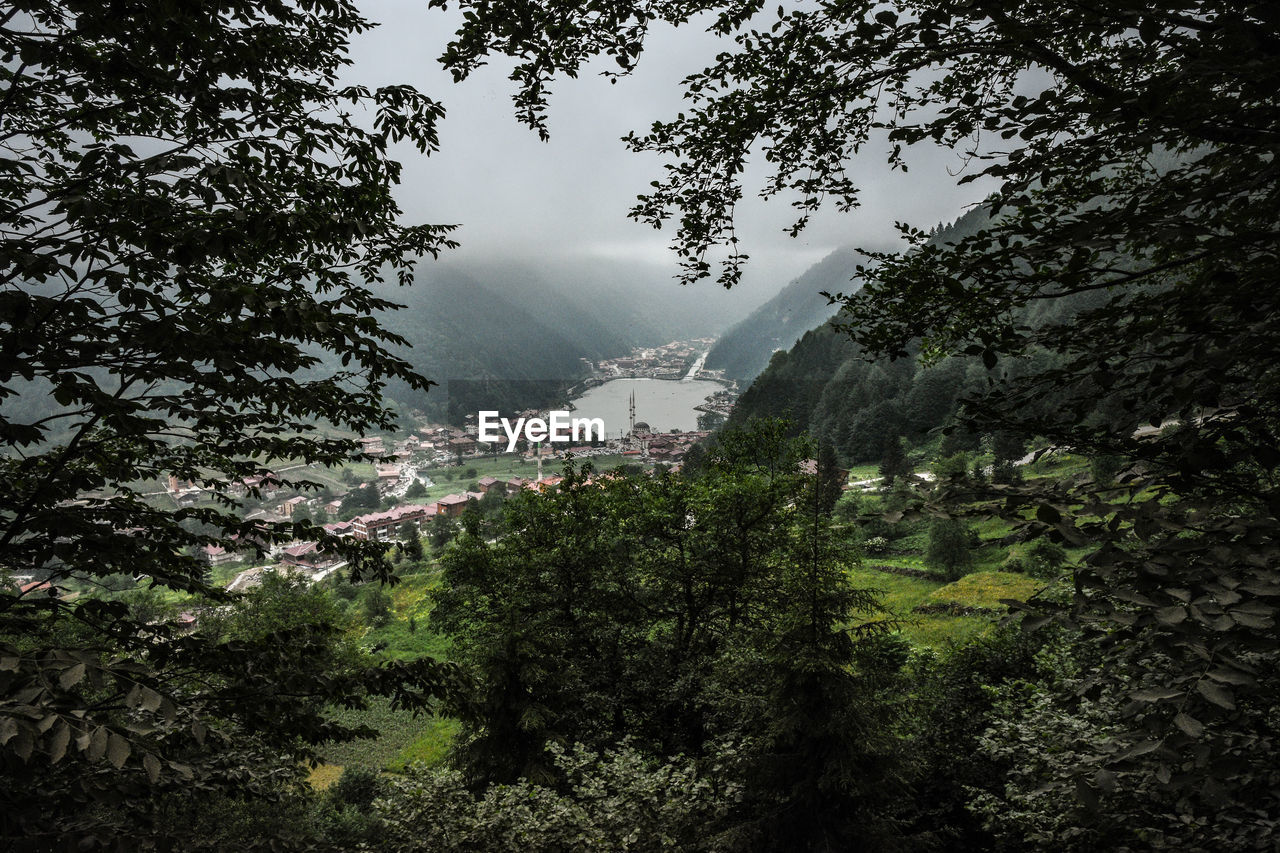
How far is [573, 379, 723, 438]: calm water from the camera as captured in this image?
333ft

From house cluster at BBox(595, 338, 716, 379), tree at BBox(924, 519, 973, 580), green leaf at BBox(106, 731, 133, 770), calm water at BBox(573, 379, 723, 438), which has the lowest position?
tree at BBox(924, 519, 973, 580)

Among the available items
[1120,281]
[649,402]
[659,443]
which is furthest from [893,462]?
[649,402]

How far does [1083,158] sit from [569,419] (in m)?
102

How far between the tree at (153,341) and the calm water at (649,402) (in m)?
90.1

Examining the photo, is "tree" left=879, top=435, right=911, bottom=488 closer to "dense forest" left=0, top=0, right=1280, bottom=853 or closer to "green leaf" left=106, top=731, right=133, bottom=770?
"dense forest" left=0, top=0, right=1280, bottom=853

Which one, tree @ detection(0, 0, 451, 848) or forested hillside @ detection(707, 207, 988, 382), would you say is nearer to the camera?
tree @ detection(0, 0, 451, 848)

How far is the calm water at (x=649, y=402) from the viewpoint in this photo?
333 feet

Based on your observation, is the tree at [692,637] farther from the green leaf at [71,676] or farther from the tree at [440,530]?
the tree at [440,530]

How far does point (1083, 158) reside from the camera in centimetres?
306

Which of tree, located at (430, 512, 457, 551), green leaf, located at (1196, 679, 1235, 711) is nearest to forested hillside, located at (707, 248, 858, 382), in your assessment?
tree, located at (430, 512, 457, 551)

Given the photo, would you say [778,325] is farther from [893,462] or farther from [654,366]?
[893,462]

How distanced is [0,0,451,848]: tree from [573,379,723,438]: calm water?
3546 inches

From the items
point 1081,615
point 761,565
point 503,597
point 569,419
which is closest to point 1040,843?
point 1081,615

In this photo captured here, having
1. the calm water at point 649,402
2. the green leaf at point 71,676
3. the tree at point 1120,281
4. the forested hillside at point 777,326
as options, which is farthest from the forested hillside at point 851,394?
the green leaf at point 71,676
